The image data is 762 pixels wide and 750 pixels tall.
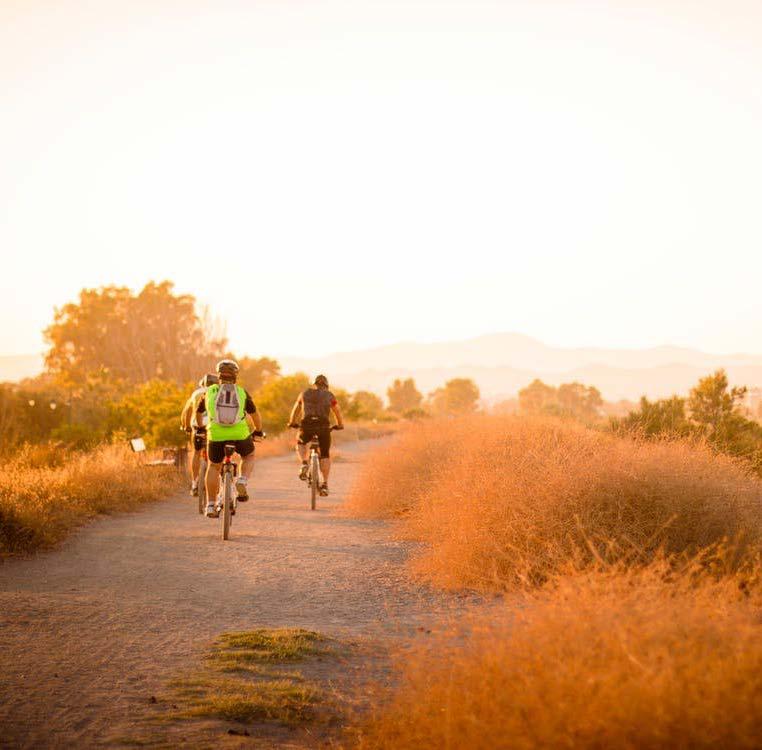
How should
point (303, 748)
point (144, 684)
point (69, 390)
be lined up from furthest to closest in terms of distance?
point (69, 390), point (144, 684), point (303, 748)

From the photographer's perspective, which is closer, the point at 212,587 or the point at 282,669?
the point at 282,669

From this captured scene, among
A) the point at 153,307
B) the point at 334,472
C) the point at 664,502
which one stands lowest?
the point at 334,472

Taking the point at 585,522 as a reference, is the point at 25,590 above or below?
below

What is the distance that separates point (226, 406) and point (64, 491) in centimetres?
421

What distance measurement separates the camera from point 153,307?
7275cm

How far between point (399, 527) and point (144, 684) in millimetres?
7168

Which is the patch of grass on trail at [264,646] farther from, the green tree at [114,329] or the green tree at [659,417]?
the green tree at [114,329]

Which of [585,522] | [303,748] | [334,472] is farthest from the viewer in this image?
[334,472]

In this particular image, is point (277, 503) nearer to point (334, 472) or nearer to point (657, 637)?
point (334, 472)

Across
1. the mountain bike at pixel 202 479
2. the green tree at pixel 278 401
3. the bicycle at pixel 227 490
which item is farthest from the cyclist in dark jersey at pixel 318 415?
the green tree at pixel 278 401

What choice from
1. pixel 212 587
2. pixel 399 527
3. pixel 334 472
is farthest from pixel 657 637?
pixel 334 472

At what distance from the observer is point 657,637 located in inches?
135

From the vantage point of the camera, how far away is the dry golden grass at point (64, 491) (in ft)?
35.3

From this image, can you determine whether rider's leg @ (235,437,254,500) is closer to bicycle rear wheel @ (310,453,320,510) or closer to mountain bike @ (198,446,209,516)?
mountain bike @ (198,446,209,516)
